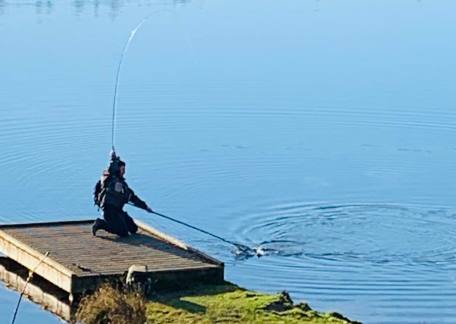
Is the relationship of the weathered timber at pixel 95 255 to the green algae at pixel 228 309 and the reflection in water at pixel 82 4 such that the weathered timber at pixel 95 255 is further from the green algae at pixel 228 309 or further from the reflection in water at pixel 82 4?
the reflection in water at pixel 82 4

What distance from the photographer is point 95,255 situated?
15680 millimetres

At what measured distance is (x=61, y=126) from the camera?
25.9 m

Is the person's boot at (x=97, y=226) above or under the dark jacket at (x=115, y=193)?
under

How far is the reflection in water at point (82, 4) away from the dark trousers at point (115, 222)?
25.2 meters

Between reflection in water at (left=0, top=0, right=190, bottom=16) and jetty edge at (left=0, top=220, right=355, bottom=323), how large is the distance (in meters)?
25.1

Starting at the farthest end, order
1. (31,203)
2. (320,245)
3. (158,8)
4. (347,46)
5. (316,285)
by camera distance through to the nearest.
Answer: (158,8)
(347,46)
(31,203)
(320,245)
(316,285)

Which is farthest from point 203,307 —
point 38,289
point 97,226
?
point 97,226

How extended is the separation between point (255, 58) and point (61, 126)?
26.5ft

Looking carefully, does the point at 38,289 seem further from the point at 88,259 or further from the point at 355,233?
the point at 355,233

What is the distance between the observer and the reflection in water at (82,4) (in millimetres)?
42469

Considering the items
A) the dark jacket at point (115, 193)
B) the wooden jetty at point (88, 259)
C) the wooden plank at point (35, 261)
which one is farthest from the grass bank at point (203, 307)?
the dark jacket at point (115, 193)

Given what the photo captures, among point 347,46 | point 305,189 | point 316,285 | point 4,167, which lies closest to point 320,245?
point 316,285

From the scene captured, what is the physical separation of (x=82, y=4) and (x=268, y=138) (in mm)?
20607

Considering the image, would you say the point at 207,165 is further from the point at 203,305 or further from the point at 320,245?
the point at 203,305
